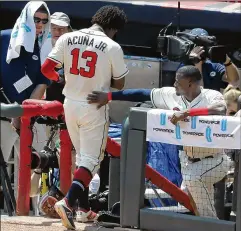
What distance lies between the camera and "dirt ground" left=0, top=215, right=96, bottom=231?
5.83 m

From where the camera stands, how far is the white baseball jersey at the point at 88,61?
5941mm

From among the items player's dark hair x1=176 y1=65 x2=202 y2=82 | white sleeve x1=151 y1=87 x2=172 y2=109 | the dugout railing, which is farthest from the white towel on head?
the dugout railing

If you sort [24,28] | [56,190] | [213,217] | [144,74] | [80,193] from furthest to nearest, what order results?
[144,74] → [24,28] → [56,190] → [80,193] → [213,217]

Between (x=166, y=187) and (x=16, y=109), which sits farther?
(x=166, y=187)

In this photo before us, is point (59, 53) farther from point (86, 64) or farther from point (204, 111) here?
point (204, 111)

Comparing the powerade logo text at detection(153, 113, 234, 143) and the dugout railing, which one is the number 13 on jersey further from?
the powerade logo text at detection(153, 113, 234, 143)

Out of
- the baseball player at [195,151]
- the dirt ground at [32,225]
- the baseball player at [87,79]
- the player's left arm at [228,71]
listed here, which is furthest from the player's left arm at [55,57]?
the player's left arm at [228,71]

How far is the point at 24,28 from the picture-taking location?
7.05 meters

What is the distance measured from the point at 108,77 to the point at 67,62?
1.06ft

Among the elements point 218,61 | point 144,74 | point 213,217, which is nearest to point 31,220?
point 213,217

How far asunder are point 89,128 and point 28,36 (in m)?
1.38

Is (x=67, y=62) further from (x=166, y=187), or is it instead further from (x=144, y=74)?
(x=144, y=74)

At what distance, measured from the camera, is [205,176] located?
227 inches

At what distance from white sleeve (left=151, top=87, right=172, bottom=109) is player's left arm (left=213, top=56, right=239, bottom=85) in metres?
1.55
